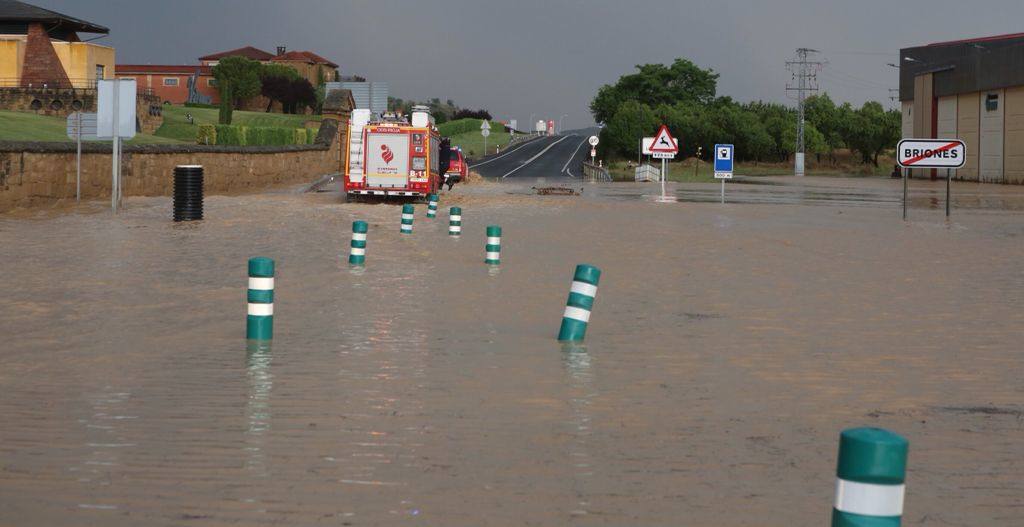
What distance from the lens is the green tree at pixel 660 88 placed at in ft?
515

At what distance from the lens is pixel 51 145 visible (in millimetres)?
34406

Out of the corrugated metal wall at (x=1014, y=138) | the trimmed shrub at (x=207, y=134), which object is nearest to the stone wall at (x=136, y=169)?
the trimmed shrub at (x=207, y=134)

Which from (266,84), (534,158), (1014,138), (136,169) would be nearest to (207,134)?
(136,169)

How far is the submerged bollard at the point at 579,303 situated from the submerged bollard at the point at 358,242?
25.2 ft

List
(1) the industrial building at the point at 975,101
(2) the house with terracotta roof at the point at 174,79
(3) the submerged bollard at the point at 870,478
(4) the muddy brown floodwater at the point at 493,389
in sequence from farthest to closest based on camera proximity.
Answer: (2) the house with terracotta roof at the point at 174,79 < (1) the industrial building at the point at 975,101 < (4) the muddy brown floodwater at the point at 493,389 < (3) the submerged bollard at the point at 870,478

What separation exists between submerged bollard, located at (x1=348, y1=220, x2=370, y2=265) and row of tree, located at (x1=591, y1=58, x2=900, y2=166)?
103042 millimetres

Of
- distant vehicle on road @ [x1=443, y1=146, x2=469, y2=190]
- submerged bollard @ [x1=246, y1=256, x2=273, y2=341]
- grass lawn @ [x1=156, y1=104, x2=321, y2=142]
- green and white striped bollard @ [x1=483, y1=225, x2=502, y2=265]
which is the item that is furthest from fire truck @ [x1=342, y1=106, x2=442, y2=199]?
grass lawn @ [x1=156, y1=104, x2=321, y2=142]

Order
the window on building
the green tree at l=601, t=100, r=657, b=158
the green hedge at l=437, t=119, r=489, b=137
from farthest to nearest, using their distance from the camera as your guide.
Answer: the green hedge at l=437, t=119, r=489, b=137 → the green tree at l=601, t=100, r=657, b=158 → the window on building

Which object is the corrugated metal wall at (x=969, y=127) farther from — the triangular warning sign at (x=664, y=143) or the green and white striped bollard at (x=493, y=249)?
the green and white striped bollard at (x=493, y=249)

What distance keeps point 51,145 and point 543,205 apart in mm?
14427

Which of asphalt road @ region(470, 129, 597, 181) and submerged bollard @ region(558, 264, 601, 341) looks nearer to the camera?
submerged bollard @ region(558, 264, 601, 341)

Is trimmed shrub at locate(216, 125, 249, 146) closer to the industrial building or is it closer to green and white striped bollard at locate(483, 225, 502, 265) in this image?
the industrial building

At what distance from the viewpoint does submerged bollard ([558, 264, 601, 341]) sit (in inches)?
448

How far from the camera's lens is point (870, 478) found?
12.3ft
